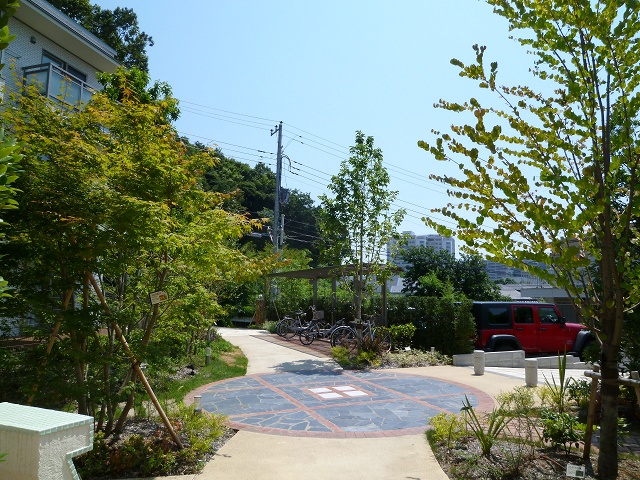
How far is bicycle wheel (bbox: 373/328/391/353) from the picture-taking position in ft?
45.3

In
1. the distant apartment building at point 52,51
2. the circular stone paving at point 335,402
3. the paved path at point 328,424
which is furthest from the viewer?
the distant apartment building at point 52,51

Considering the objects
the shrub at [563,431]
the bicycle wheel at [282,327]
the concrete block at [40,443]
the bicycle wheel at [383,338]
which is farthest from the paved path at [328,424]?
the bicycle wheel at [282,327]

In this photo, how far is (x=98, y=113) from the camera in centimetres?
553

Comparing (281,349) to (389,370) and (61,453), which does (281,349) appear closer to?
(389,370)

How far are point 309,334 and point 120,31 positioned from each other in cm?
2553

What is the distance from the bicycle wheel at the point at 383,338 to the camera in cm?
1380

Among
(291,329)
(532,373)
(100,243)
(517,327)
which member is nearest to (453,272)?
(291,329)

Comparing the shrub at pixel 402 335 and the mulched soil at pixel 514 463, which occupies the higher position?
the shrub at pixel 402 335

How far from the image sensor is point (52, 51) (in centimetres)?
1541

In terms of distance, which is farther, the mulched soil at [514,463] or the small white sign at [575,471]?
the mulched soil at [514,463]

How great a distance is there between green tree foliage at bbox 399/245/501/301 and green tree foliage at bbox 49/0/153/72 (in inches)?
800

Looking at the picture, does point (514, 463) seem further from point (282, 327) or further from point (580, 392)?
point (282, 327)

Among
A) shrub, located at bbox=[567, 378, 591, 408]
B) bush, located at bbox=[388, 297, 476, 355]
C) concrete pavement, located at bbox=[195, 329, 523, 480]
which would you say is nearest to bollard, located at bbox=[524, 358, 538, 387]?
shrub, located at bbox=[567, 378, 591, 408]

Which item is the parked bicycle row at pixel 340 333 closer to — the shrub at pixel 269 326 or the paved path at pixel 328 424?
the paved path at pixel 328 424
